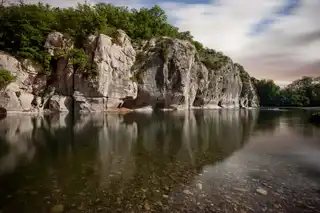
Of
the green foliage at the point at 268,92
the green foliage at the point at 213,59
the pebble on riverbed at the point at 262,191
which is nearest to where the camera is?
the pebble on riverbed at the point at 262,191

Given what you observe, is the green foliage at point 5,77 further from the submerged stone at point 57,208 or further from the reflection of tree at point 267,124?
the reflection of tree at point 267,124

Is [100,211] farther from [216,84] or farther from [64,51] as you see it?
[216,84]

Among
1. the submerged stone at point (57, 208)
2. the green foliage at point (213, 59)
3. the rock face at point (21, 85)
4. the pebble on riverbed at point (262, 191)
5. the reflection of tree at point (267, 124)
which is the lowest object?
the pebble on riverbed at point (262, 191)

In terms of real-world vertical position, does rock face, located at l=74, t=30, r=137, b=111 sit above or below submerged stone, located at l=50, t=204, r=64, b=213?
above

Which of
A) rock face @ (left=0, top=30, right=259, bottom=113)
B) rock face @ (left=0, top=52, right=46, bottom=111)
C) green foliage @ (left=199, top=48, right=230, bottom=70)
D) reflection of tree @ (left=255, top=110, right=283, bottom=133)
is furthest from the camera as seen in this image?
green foliage @ (left=199, top=48, right=230, bottom=70)

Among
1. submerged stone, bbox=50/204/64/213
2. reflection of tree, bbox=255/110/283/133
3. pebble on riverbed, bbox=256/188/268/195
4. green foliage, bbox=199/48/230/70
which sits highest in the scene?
green foliage, bbox=199/48/230/70

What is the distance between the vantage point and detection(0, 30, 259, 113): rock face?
113 feet

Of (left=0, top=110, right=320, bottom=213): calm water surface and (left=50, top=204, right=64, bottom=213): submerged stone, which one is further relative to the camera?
(left=0, top=110, right=320, bottom=213): calm water surface

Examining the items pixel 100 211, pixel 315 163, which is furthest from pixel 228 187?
pixel 315 163

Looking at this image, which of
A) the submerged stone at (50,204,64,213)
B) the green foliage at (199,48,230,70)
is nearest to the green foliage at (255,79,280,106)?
the green foliage at (199,48,230,70)

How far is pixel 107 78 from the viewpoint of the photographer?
40.1 m

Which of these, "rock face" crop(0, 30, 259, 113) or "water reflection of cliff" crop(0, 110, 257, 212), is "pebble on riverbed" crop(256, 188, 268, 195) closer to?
"water reflection of cliff" crop(0, 110, 257, 212)

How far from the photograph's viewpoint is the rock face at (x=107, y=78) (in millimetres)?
34562

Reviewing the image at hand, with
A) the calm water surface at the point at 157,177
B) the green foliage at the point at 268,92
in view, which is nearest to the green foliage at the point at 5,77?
the calm water surface at the point at 157,177
